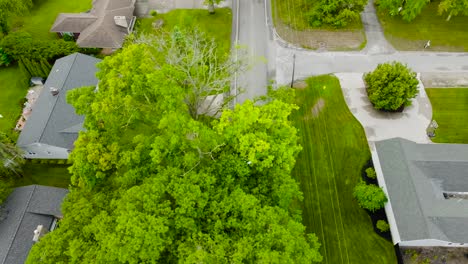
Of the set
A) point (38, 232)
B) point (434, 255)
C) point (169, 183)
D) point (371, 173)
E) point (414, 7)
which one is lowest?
point (434, 255)

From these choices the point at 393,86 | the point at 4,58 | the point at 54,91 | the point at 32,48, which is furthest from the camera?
the point at 4,58

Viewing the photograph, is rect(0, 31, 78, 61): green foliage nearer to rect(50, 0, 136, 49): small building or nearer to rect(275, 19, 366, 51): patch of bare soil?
rect(50, 0, 136, 49): small building

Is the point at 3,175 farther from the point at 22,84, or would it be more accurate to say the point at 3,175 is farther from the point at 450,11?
the point at 450,11

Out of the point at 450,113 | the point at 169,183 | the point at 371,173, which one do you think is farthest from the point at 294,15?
the point at 169,183

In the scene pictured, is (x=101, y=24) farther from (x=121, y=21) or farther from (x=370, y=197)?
(x=370, y=197)

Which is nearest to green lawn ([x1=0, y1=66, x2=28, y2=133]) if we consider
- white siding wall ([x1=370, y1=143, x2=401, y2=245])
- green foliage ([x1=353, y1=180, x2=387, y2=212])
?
green foliage ([x1=353, y1=180, x2=387, y2=212])

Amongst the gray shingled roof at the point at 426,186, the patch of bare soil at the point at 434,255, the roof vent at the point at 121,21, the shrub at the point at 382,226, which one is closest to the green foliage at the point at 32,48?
the roof vent at the point at 121,21

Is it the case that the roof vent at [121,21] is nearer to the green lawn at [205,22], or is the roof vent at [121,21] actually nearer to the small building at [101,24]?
the small building at [101,24]
